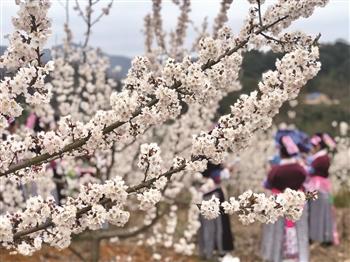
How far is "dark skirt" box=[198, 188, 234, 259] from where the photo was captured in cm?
988

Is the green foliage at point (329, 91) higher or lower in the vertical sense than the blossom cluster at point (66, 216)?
higher

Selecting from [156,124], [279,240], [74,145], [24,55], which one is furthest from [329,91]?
[24,55]

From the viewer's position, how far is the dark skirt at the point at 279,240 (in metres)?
8.80

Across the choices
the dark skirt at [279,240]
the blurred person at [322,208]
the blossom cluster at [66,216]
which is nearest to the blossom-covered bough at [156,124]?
the blossom cluster at [66,216]

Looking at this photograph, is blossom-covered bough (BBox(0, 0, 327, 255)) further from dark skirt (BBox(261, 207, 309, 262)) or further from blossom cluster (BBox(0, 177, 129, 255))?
dark skirt (BBox(261, 207, 309, 262))

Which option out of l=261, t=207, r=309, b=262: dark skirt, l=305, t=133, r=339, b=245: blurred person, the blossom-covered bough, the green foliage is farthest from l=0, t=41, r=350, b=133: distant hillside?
the blossom-covered bough

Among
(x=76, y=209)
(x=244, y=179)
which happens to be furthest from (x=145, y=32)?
(x=244, y=179)

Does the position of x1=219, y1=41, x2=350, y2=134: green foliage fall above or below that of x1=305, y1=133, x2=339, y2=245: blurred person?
above

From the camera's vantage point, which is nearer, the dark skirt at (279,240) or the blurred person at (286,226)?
the blurred person at (286,226)

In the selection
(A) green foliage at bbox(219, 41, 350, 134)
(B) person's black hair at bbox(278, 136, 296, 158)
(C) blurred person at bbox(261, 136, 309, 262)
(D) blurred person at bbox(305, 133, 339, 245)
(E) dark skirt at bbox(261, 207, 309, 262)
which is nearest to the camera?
(C) blurred person at bbox(261, 136, 309, 262)

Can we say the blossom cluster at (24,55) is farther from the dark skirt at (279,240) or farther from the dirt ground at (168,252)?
the dark skirt at (279,240)

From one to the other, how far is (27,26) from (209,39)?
767 millimetres

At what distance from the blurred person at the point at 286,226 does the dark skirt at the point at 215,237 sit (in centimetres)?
55

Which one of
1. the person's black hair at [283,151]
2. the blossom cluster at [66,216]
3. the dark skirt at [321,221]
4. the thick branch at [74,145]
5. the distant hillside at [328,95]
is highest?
the distant hillside at [328,95]
